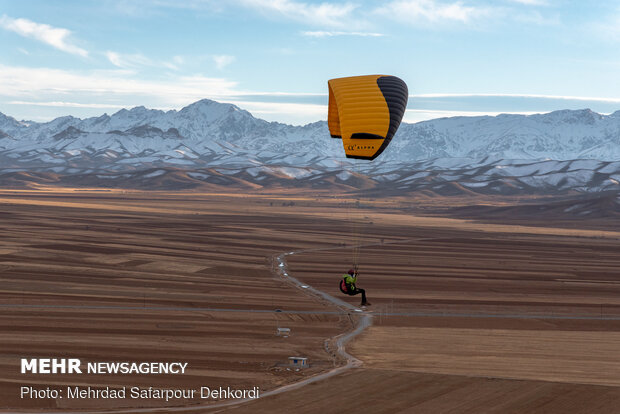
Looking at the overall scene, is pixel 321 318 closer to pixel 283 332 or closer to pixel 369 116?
pixel 283 332

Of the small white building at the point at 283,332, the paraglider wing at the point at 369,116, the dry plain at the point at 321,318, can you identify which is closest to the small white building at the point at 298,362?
the dry plain at the point at 321,318

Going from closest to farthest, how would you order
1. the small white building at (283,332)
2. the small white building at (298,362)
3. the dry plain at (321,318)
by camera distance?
the dry plain at (321,318) < the small white building at (298,362) < the small white building at (283,332)

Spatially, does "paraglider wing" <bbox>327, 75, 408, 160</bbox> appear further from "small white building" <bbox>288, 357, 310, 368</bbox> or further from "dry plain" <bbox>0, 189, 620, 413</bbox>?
"dry plain" <bbox>0, 189, 620, 413</bbox>

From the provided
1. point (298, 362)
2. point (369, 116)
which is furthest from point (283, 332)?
point (369, 116)

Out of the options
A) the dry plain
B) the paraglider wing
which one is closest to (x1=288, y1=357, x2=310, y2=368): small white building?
the dry plain

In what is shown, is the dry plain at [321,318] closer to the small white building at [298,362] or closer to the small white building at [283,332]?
the small white building at [298,362]

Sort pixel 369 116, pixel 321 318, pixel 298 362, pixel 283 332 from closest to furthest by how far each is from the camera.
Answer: pixel 298 362
pixel 369 116
pixel 283 332
pixel 321 318

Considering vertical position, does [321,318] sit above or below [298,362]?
below

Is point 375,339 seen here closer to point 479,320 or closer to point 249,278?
point 479,320

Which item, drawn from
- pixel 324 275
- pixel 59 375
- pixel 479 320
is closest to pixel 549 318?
pixel 479 320
